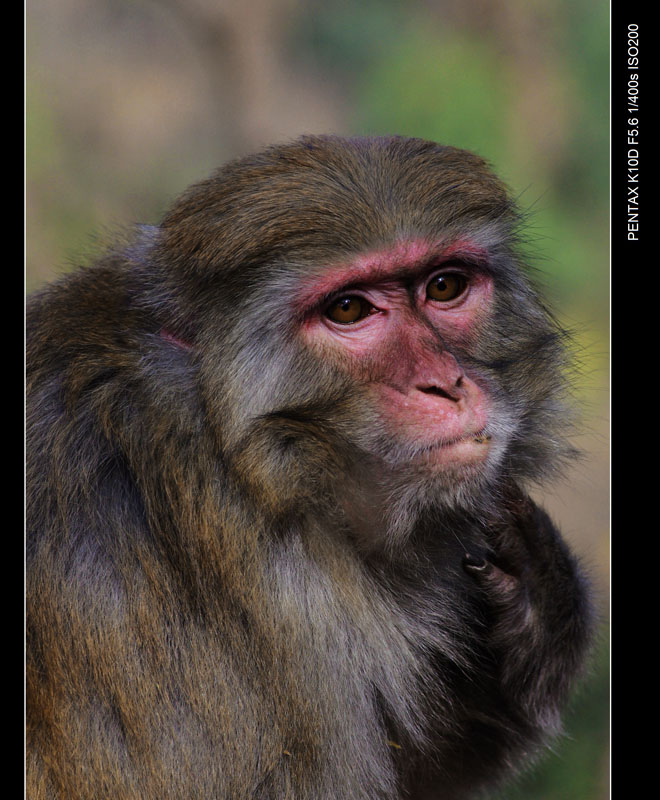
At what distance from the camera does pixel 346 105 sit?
471 cm

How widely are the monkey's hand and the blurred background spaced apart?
0.42 metres

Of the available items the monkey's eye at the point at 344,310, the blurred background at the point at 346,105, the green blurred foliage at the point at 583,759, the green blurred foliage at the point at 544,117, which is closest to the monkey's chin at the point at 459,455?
the monkey's eye at the point at 344,310

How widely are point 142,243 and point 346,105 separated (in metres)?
1.86

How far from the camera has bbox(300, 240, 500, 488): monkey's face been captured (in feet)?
8.87

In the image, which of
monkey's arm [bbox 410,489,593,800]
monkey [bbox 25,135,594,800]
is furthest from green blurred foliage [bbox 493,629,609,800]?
monkey [bbox 25,135,594,800]

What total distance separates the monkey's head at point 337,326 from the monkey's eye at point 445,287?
10 mm

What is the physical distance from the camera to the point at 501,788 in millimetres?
3865

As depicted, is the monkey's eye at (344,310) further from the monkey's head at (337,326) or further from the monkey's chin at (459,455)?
the monkey's chin at (459,455)

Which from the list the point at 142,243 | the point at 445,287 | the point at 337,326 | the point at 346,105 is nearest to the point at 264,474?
the point at 337,326

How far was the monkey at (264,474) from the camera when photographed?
2762 mm

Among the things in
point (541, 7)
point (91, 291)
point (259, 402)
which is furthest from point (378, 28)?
point (259, 402)

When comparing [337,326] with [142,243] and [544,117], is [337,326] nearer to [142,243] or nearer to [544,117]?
[142,243]

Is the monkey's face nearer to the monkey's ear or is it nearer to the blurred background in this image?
the monkey's ear
